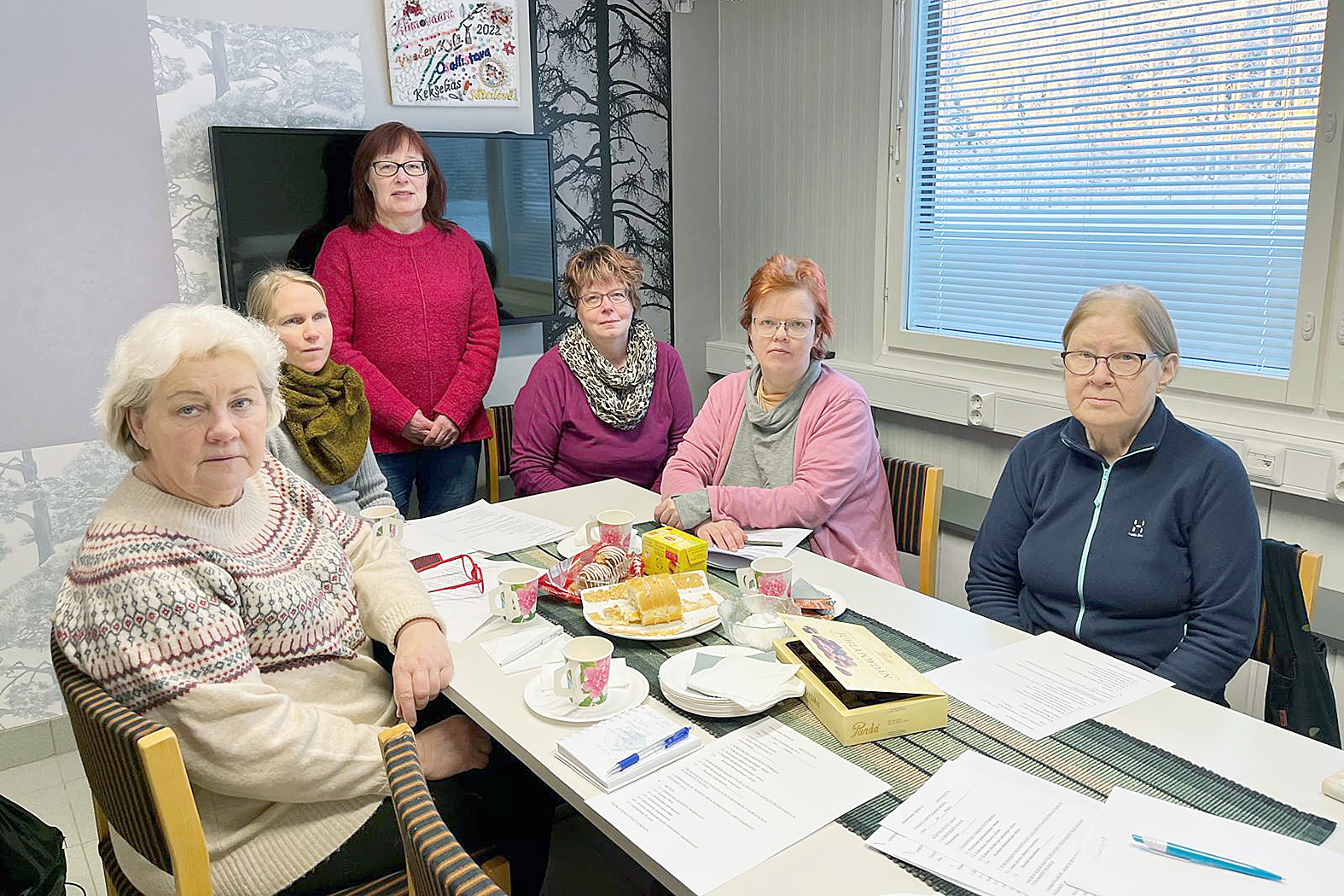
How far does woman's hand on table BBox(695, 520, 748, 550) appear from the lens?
2.08 metres

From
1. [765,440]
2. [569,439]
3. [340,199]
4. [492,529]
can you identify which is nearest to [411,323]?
[340,199]

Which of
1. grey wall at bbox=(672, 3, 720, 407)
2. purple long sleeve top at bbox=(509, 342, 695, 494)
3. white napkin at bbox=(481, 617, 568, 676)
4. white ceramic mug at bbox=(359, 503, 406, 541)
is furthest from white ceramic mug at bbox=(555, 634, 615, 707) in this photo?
grey wall at bbox=(672, 3, 720, 407)

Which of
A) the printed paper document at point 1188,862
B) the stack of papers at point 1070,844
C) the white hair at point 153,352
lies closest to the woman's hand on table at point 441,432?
the white hair at point 153,352

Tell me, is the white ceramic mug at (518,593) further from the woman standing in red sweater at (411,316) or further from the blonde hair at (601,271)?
the woman standing in red sweater at (411,316)

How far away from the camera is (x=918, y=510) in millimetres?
2387

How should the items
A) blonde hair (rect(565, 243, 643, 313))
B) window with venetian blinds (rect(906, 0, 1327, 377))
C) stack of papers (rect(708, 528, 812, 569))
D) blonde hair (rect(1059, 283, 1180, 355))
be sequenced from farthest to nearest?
blonde hair (rect(565, 243, 643, 313))
window with venetian blinds (rect(906, 0, 1327, 377))
stack of papers (rect(708, 528, 812, 569))
blonde hair (rect(1059, 283, 1180, 355))

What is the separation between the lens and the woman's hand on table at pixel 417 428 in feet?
10.1

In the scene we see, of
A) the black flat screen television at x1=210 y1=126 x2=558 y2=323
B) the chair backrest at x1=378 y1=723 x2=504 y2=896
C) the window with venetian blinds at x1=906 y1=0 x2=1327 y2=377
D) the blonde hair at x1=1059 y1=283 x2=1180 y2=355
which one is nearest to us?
the chair backrest at x1=378 y1=723 x2=504 y2=896

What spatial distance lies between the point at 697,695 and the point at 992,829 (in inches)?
17.4

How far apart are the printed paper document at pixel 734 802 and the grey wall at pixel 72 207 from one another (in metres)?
2.34

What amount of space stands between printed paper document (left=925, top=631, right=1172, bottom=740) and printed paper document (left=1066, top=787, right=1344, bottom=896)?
0.22 metres

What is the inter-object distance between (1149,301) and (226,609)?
1.60 metres

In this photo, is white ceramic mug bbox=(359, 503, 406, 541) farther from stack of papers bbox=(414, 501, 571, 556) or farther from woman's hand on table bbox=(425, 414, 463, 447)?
woman's hand on table bbox=(425, 414, 463, 447)

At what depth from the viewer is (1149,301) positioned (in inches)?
70.7
